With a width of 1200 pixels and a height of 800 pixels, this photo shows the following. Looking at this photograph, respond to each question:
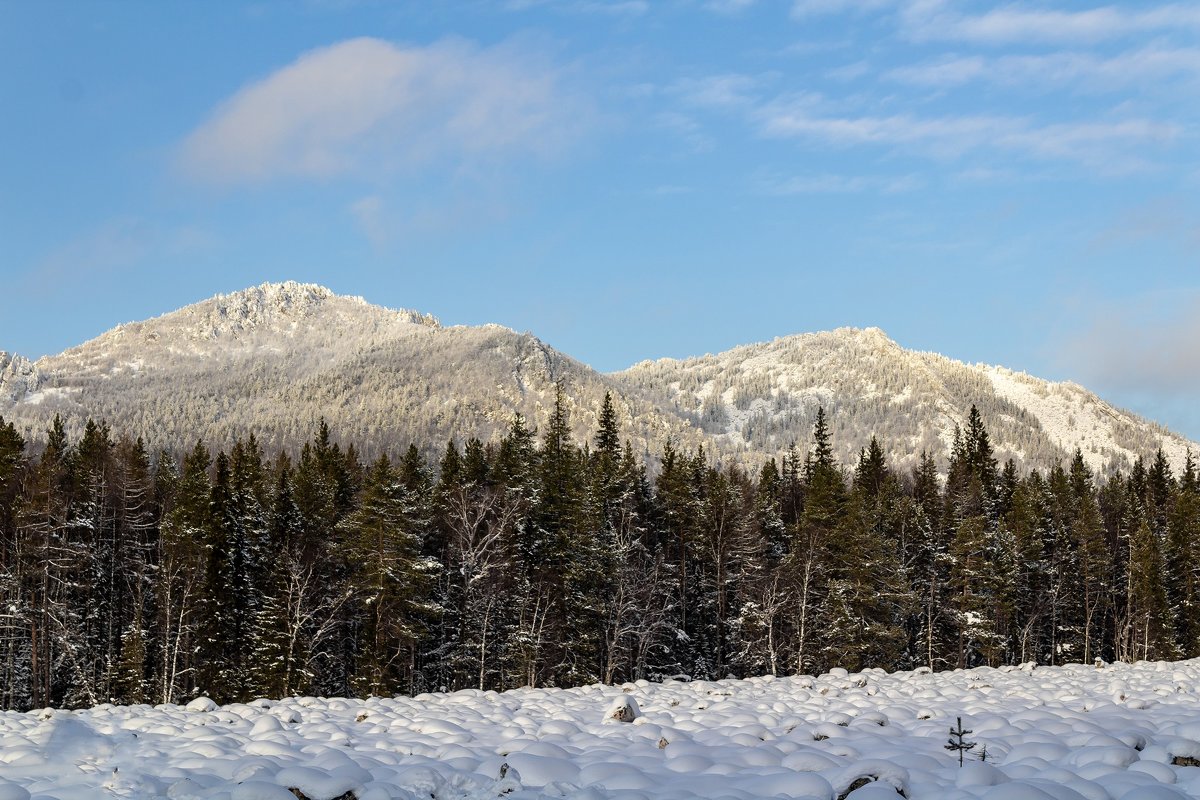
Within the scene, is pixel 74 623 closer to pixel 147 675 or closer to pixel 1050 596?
pixel 147 675

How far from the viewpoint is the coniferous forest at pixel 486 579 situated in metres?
39.7

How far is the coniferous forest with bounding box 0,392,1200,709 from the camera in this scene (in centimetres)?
3966

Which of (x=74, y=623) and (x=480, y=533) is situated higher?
(x=480, y=533)

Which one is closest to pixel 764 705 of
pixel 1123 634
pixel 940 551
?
pixel 940 551

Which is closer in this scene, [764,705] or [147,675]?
[764,705]

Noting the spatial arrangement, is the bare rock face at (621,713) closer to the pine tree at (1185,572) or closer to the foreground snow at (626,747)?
the foreground snow at (626,747)

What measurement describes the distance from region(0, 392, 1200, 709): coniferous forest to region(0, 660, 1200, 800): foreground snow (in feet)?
67.7

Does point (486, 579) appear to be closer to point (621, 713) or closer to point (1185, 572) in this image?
point (621, 713)

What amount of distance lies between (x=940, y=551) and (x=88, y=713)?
5105 cm

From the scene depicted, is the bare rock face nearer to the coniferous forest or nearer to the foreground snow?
the foreground snow

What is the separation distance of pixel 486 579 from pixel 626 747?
30.4 meters

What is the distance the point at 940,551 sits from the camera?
188 feet

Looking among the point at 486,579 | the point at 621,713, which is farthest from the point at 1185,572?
the point at 621,713

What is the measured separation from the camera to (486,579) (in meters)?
42.4
